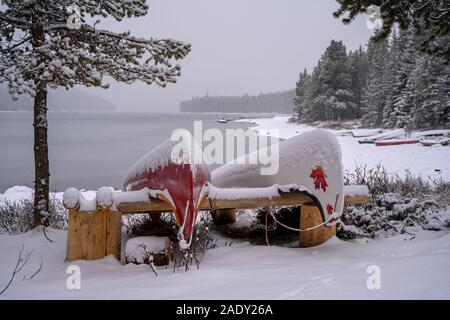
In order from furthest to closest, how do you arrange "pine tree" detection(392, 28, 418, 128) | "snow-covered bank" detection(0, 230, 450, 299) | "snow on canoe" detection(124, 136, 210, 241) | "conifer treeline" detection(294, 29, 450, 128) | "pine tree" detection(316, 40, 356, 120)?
1. "pine tree" detection(316, 40, 356, 120)
2. "pine tree" detection(392, 28, 418, 128)
3. "conifer treeline" detection(294, 29, 450, 128)
4. "snow on canoe" detection(124, 136, 210, 241)
5. "snow-covered bank" detection(0, 230, 450, 299)

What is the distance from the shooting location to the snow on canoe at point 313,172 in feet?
13.4

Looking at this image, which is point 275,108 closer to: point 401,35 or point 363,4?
point 401,35

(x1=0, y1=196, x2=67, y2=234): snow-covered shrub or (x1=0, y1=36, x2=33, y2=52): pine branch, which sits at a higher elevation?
A: (x1=0, y1=36, x2=33, y2=52): pine branch

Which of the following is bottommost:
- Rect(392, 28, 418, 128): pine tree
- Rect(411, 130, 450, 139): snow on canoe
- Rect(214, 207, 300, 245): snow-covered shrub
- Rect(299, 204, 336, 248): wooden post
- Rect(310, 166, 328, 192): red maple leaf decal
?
Rect(214, 207, 300, 245): snow-covered shrub

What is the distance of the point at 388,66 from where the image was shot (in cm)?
3425

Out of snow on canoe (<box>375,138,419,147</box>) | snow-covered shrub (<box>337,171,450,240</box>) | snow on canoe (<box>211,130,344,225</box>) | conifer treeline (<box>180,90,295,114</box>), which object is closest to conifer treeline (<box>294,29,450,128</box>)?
snow on canoe (<box>375,138,419,147</box>)

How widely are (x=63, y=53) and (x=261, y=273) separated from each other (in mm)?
4218

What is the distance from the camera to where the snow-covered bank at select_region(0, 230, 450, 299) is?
2338 millimetres

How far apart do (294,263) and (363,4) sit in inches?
165

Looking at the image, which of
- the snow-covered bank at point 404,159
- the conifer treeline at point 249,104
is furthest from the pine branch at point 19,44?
the conifer treeline at point 249,104

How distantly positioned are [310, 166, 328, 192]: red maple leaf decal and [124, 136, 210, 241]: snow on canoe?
1.50 metres

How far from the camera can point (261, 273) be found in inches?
120

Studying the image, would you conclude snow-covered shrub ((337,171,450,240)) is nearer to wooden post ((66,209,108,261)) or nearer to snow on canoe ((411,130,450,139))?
wooden post ((66,209,108,261))

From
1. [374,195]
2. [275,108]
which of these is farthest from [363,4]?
[275,108]
